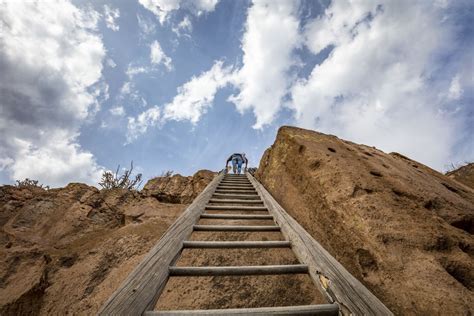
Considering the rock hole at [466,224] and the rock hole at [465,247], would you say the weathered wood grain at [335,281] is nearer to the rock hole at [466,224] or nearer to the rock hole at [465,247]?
the rock hole at [465,247]

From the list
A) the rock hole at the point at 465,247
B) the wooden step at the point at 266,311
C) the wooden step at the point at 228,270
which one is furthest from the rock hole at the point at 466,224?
the wooden step at the point at 266,311

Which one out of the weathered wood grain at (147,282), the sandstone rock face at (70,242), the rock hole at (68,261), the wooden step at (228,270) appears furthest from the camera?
the rock hole at (68,261)

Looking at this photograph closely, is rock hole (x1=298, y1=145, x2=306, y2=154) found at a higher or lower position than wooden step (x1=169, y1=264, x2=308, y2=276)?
higher

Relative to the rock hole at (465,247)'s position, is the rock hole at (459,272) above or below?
below

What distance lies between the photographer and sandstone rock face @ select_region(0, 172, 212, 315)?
2.66m

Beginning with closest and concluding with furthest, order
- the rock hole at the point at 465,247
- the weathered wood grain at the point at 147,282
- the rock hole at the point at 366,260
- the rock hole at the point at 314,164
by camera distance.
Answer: the weathered wood grain at the point at 147,282 → the rock hole at the point at 366,260 → the rock hole at the point at 465,247 → the rock hole at the point at 314,164

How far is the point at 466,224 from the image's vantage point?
99.5 inches

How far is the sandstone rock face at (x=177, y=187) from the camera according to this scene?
564cm

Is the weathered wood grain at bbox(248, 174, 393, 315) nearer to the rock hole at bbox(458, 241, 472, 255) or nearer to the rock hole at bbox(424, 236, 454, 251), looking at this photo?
the rock hole at bbox(424, 236, 454, 251)

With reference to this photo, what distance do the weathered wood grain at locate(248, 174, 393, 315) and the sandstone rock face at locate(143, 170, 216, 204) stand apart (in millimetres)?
4076

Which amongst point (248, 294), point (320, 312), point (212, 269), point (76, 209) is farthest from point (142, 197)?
point (320, 312)

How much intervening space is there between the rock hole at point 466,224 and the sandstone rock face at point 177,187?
4.86 m

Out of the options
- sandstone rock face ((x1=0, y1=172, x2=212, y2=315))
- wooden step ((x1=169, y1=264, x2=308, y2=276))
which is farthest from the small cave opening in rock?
sandstone rock face ((x1=0, y1=172, x2=212, y2=315))

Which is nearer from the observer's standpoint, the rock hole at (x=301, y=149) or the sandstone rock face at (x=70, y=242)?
the sandstone rock face at (x=70, y=242)
